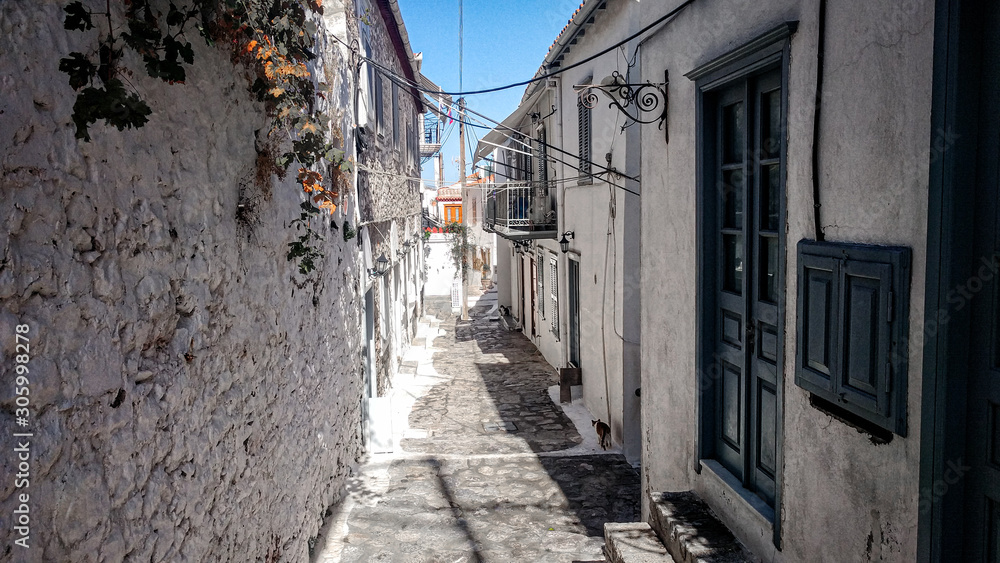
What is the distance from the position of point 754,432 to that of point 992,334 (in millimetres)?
1990

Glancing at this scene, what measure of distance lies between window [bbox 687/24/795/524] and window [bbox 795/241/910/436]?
1.14ft

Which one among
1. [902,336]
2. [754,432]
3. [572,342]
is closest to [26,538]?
[902,336]

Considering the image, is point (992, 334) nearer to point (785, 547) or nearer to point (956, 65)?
point (956, 65)

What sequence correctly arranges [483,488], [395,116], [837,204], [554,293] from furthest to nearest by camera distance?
[554,293], [395,116], [483,488], [837,204]

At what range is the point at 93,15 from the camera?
2469 mm

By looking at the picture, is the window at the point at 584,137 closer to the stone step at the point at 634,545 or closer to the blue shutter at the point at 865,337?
the stone step at the point at 634,545

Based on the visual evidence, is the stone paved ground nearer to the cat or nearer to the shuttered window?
the cat

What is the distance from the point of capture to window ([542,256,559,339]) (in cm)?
1455

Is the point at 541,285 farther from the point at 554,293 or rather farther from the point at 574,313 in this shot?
the point at 574,313

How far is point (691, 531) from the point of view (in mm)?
4230

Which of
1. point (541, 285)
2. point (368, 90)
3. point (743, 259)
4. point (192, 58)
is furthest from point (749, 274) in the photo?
point (541, 285)

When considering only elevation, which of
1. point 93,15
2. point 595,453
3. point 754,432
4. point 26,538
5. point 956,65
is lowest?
point 595,453

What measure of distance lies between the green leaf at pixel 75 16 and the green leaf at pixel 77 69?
9 centimetres

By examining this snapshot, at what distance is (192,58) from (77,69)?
1.95 ft
